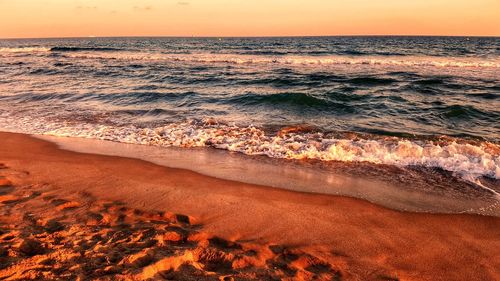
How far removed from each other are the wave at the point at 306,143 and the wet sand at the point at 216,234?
186cm

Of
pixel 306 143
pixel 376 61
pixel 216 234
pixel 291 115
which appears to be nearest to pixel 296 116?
pixel 291 115

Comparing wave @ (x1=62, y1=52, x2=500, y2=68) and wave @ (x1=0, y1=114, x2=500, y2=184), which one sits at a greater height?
wave @ (x1=62, y1=52, x2=500, y2=68)

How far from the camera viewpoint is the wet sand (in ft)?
9.39

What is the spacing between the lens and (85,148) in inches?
277

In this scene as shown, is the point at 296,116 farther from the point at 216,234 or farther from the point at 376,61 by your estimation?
the point at 376,61

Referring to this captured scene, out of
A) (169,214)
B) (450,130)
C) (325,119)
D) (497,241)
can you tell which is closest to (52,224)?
(169,214)

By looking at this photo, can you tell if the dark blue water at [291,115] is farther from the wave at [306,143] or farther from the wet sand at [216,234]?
the wet sand at [216,234]

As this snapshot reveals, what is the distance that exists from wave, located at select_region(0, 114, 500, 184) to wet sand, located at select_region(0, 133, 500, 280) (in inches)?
73.4

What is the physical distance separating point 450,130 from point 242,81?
10.1 m

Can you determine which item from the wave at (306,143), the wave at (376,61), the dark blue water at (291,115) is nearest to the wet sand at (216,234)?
the wave at (306,143)

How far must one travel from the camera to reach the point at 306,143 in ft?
23.2

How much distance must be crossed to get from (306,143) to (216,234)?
392 cm

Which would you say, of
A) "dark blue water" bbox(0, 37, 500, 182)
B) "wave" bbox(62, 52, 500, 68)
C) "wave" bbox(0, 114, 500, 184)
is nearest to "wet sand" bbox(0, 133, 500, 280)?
"wave" bbox(0, 114, 500, 184)

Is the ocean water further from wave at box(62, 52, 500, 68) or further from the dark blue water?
wave at box(62, 52, 500, 68)
